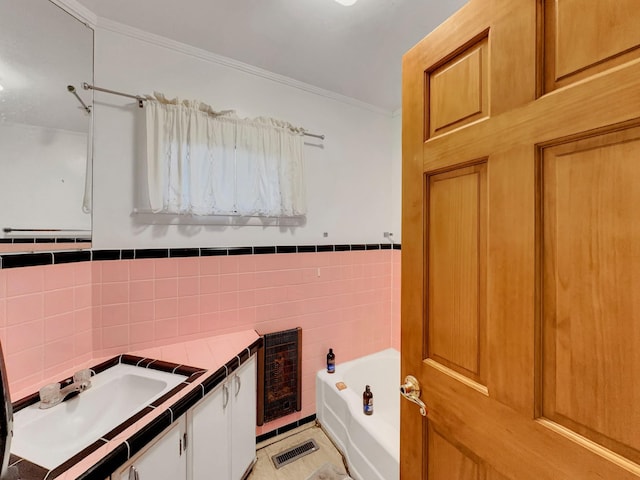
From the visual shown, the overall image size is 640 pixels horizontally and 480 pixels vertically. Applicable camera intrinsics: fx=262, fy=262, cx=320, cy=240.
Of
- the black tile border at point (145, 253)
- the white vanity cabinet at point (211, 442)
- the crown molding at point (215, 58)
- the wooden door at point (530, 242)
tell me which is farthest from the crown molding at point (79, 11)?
the white vanity cabinet at point (211, 442)

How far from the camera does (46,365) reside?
48.3 inches

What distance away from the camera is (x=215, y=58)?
1.77m

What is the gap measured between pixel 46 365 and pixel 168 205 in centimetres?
95

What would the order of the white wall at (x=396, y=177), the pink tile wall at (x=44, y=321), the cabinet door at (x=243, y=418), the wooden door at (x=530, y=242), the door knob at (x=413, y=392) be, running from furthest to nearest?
the white wall at (x=396, y=177)
the cabinet door at (x=243, y=418)
the pink tile wall at (x=44, y=321)
the door knob at (x=413, y=392)
the wooden door at (x=530, y=242)

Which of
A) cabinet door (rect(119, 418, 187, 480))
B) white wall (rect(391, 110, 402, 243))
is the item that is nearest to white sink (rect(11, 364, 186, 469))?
cabinet door (rect(119, 418, 187, 480))

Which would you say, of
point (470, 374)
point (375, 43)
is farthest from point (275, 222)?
point (470, 374)

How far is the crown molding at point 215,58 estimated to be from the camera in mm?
1502

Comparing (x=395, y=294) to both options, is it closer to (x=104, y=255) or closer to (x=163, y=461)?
(x=163, y=461)

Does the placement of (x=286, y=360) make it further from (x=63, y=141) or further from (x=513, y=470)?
(x=63, y=141)

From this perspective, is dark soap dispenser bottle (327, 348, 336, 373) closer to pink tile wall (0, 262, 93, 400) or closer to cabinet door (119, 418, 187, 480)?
cabinet door (119, 418, 187, 480)

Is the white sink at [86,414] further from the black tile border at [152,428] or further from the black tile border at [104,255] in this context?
the black tile border at [104,255]

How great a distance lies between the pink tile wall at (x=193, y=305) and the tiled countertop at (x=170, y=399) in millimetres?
116

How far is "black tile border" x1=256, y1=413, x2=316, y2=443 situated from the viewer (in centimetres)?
192

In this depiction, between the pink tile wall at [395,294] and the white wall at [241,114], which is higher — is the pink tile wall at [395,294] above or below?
below
